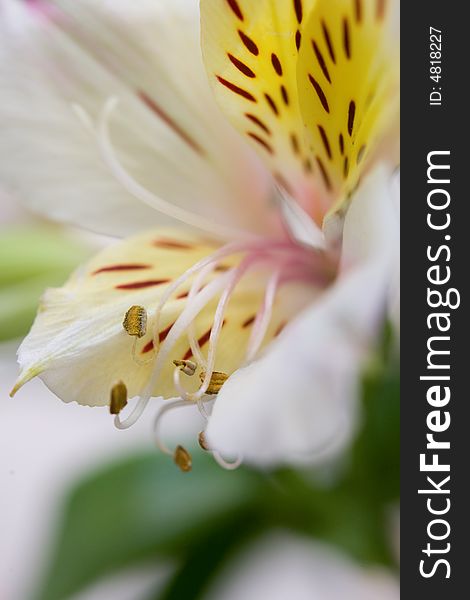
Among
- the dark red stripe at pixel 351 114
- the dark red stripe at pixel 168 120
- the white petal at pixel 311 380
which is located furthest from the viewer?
the dark red stripe at pixel 168 120

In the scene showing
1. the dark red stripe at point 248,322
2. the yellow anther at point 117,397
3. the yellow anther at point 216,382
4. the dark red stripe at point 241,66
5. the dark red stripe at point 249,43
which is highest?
the dark red stripe at point 249,43

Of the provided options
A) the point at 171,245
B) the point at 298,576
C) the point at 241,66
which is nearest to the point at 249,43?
the point at 241,66

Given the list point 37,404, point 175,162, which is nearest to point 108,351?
point 175,162

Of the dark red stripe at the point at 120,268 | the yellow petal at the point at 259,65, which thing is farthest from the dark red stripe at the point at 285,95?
the dark red stripe at the point at 120,268

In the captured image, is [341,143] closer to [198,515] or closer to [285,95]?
[285,95]

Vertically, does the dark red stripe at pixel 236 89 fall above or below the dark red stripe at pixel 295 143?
above

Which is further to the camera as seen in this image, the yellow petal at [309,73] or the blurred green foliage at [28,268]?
the blurred green foliage at [28,268]

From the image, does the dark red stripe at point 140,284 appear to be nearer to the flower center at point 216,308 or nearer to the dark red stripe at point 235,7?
the flower center at point 216,308
